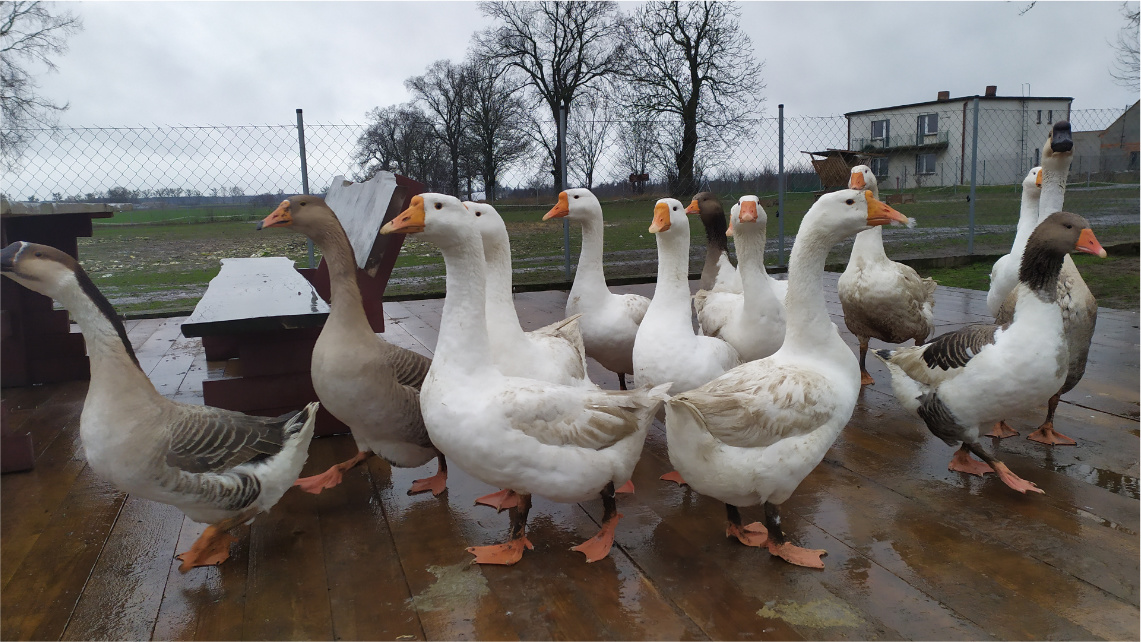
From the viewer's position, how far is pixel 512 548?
255 cm

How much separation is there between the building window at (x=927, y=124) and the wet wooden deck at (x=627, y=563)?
10307 mm

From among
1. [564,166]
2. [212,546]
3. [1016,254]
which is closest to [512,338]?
[212,546]

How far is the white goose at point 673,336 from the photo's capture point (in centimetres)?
319

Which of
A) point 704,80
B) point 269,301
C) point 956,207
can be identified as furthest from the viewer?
point 704,80

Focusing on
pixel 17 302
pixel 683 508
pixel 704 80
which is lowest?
pixel 683 508

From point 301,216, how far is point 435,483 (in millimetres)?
1425

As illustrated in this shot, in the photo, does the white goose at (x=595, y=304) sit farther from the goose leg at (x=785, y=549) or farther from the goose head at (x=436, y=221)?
the goose leg at (x=785, y=549)

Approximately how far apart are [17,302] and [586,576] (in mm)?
4895

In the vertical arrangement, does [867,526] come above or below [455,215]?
below

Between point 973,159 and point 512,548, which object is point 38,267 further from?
point 973,159

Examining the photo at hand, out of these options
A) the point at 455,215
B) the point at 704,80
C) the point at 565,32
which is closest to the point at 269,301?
the point at 455,215

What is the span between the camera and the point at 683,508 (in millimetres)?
2969

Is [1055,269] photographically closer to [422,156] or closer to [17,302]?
[17,302]

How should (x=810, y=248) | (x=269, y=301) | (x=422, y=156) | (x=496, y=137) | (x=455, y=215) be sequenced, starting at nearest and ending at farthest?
(x=455, y=215)
(x=810, y=248)
(x=269, y=301)
(x=422, y=156)
(x=496, y=137)
